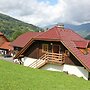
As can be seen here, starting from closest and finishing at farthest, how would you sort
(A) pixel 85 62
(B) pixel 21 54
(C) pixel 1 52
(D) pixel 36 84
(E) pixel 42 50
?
1. (D) pixel 36 84
2. (A) pixel 85 62
3. (E) pixel 42 50
4. (B) pixel 21 54
5. (C) pixel 1 52

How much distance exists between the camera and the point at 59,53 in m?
33.2

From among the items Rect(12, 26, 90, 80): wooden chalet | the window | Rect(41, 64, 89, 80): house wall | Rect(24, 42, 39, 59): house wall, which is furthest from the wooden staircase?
Rect(24, 42, 39, 59): house wall

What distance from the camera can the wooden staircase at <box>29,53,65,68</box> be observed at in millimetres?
32406

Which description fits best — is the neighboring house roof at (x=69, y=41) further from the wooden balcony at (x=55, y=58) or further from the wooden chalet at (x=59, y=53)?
the wooden balcony at (x=55, y=58)

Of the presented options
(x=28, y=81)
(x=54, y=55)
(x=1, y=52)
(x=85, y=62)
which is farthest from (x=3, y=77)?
(x=1, y=52)

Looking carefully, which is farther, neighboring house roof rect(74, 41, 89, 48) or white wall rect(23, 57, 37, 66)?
white wall rect(23, 57, 37, 66)

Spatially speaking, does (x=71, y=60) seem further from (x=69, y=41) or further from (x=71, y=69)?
(x=69, y=41)

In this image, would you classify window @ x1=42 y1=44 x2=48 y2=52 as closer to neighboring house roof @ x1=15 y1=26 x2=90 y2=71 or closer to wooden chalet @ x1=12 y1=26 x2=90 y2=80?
wooden chalet @ x1=12 y1=26 x2=90 y2=80

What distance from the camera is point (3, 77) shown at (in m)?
19.1

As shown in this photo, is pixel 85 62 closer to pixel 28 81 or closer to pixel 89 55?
pixel 89 55

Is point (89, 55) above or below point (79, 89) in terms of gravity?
above

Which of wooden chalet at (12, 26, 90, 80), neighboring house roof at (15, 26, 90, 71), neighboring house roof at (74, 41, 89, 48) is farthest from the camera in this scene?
neighboring house roof at (74, 41, 89, 48)

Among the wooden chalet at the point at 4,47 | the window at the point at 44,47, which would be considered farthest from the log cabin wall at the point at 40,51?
the wooden chalet at the point at 4,47

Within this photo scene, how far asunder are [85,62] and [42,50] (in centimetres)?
770
